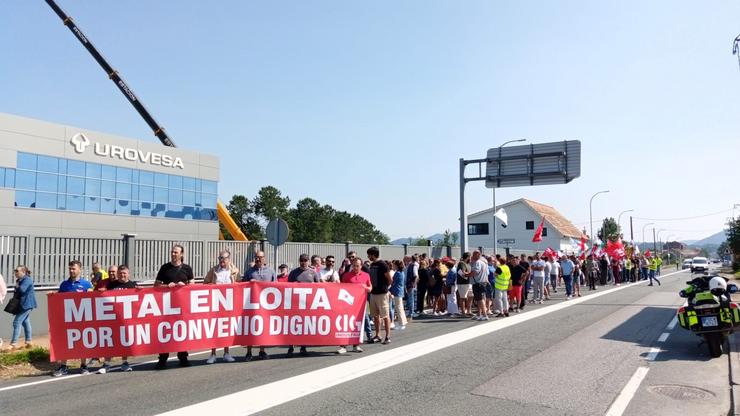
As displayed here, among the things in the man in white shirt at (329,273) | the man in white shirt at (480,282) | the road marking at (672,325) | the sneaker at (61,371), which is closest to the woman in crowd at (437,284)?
the man in white shirt at (480,282)

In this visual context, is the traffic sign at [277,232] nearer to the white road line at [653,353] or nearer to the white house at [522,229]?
the white road line at [653,353]

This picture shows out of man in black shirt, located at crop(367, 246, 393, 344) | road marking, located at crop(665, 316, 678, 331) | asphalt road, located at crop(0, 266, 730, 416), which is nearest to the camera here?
asphalt road, located at crop(0, 266, 730, 416)

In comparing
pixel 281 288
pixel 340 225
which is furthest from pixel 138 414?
pixel 340 225

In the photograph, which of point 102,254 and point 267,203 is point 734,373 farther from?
point 267,203

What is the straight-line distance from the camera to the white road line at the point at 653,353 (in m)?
9.01

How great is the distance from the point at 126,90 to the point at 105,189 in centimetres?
869

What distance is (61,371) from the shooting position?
27.0ft

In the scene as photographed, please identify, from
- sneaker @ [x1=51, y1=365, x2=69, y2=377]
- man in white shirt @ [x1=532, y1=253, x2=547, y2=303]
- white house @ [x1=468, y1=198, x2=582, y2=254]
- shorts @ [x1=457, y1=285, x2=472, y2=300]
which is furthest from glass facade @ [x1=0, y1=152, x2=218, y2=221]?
white house @ [x1=468, y1=198, x2=582, y2=254]

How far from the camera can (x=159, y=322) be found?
861cm

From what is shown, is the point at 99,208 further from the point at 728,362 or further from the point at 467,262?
the point at 728,362

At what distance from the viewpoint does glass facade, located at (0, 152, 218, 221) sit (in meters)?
30.5

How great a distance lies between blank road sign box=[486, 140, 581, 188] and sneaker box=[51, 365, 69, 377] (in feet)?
66.5

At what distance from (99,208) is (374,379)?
102 ft

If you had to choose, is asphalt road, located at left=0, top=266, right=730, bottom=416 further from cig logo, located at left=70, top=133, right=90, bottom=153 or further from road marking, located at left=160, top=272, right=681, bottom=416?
cig logo, located at left=70, top=133, right=90, bottom=153
